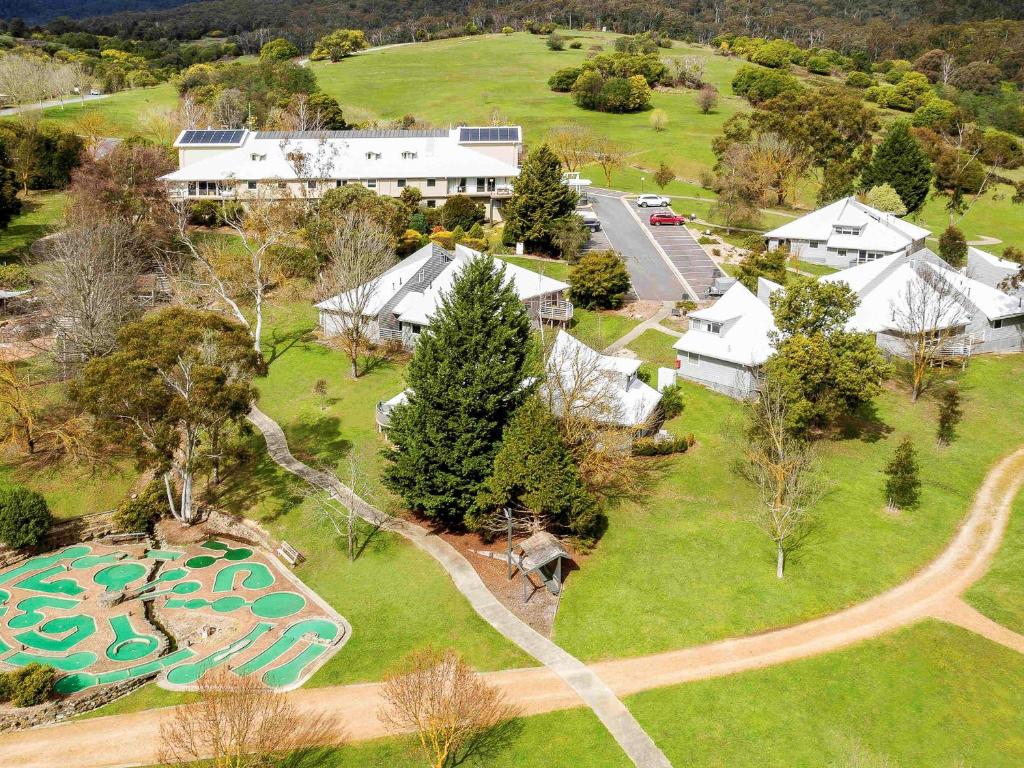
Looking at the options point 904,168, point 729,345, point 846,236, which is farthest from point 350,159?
point 904,168

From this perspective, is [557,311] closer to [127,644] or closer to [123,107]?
[127,644]

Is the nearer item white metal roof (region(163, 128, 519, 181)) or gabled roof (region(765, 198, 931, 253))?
gabled roof (region(765, 198, 931, 253))

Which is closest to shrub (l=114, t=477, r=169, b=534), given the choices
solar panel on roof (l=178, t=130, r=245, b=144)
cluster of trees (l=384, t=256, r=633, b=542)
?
cluster of trees (l=384, t=256, r=633, b=542)

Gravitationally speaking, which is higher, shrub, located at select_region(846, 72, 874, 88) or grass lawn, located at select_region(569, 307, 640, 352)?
shrub, located at select_region(846, 72, 874, 88)

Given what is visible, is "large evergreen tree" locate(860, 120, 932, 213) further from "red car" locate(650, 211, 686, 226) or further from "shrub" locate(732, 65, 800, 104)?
"shrub" locate(732, 65, 800, 104)

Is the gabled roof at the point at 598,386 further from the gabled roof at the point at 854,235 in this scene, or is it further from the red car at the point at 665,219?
the red car at the point at 665,219

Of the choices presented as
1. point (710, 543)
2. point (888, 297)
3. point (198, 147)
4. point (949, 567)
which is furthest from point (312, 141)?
point (949, 567)

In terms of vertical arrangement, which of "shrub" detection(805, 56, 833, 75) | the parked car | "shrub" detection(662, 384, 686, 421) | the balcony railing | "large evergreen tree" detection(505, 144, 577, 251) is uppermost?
"shrub" detection(805, 56, 833, 75)
